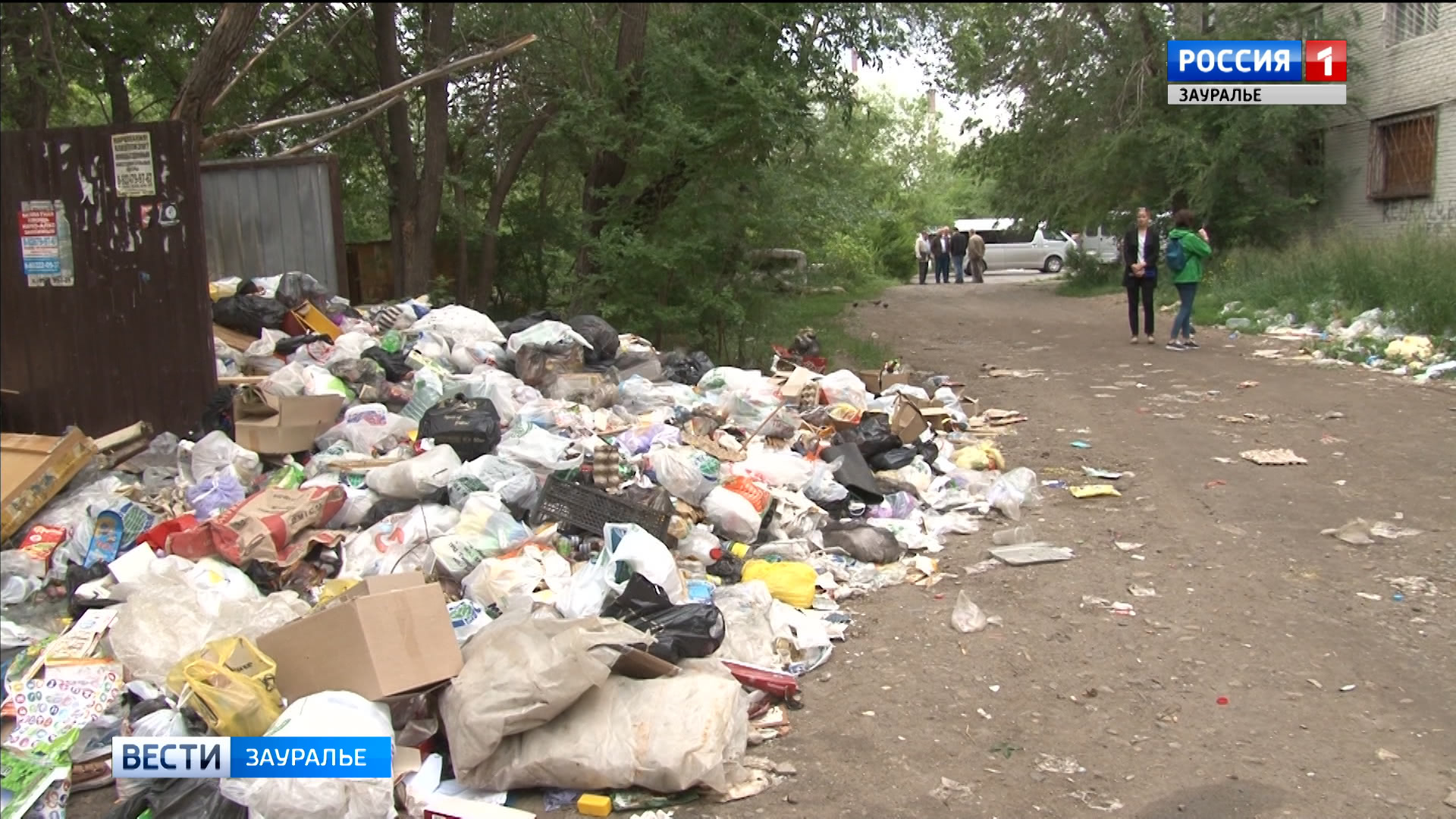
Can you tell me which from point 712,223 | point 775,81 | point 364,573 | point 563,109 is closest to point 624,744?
point 364,573

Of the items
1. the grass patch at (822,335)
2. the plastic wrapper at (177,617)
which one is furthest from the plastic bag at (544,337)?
the plastic wrapper at (177,617)

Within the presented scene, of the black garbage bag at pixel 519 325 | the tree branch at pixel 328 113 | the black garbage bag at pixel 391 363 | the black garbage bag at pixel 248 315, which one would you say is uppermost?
the tree branch at pixel 328 113

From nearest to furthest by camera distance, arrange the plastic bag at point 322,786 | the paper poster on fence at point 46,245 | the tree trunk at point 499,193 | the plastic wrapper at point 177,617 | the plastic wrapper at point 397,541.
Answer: the plastic bag at point 322,786 < the plastic wrapper at point 177,617 < the plastic wrapper at point 397,541 < the paper poster on fence at point 46,245 < the tree trunk at point 499,193

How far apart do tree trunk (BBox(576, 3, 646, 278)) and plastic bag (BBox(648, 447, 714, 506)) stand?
17.2ft

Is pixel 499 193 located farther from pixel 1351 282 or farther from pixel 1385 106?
pixel 1385 106

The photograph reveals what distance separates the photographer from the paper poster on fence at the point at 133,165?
6039mm

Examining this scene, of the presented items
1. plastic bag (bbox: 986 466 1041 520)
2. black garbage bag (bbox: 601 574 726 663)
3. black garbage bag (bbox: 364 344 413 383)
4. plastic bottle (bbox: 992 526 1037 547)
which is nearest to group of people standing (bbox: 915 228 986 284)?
plastic bag (bbox: 986 466 1041 520)

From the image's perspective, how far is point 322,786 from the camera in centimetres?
332

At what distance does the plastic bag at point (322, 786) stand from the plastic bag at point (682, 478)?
2.48 m

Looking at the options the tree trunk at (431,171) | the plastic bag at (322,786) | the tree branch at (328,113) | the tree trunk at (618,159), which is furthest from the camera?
the tree trunk at (431,171)

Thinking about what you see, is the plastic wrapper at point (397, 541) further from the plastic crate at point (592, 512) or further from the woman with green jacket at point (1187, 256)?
the woman with green jacket at point (1187, 256)

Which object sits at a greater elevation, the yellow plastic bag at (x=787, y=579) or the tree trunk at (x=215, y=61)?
the tree trunk at (x=215, y=61)

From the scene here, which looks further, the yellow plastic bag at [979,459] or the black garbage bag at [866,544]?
the yellow plastic bag at [979,459]

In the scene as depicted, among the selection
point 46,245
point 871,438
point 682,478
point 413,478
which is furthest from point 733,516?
point 46,245
